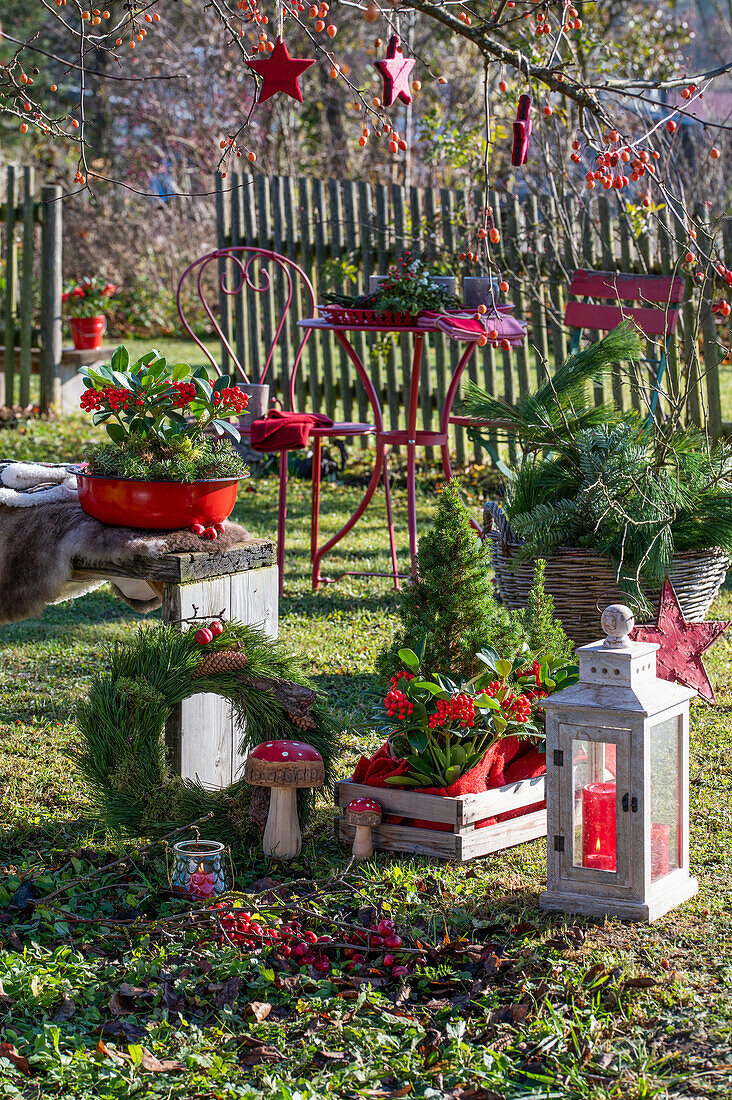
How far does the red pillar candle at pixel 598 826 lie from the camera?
9.73 ft

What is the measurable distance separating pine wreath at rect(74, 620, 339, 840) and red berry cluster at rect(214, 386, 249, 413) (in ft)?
2.12

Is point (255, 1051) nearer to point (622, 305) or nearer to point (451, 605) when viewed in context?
point (451, 605)

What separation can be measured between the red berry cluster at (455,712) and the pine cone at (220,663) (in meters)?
0.56

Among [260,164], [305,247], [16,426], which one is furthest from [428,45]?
[16,426]

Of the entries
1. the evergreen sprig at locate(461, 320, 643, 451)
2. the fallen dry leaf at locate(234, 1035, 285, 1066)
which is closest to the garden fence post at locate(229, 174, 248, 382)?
the evergreen sprig at locate(461, 320, 643, 451)

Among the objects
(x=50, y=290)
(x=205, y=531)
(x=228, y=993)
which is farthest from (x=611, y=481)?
(x=50, y=290)

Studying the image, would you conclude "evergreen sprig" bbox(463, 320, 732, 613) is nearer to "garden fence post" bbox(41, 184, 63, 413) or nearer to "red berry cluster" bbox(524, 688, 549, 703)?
"red berry cluster" bbox(524, 688, 549, 703)

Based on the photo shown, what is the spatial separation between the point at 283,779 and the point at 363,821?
9.6 inches

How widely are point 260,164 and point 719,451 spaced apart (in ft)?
36.9

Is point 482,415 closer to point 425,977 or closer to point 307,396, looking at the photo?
point 425,977

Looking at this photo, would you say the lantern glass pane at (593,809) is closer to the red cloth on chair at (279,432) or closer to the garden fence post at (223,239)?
the red cloth on chair at (279,432)

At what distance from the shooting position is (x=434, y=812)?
10.6ft

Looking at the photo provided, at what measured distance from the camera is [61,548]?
3.58 metres

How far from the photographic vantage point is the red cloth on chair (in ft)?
17.6
